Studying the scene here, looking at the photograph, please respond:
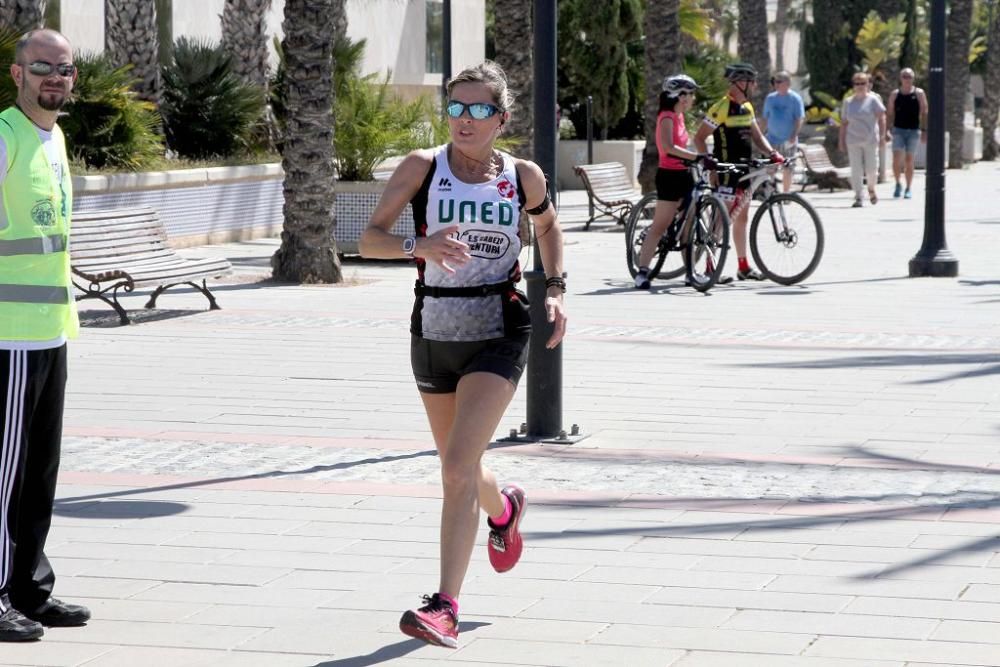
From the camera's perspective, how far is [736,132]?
14.9 metres

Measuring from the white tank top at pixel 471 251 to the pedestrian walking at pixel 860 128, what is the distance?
2007cm

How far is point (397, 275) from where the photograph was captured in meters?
16.1

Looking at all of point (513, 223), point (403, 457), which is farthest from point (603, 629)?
point (403, 457)

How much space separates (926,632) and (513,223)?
1724 millimetres

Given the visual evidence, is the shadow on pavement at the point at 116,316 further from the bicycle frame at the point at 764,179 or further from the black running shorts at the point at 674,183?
the bicycle frame at the point at 764,179

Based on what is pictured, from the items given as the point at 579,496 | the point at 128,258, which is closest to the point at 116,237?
the point at 128,258

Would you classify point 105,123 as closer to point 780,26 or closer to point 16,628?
point 16,628

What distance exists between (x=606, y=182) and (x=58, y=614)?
16.5 metres

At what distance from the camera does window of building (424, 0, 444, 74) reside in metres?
38.3

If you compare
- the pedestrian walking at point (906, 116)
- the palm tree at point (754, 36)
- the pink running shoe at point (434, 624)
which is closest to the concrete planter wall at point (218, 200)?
the pedestrian walking at point (906, 116)

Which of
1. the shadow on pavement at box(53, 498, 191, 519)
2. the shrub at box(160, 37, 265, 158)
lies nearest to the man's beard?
the shadow on pavement at box(53, 498, 191, 519)

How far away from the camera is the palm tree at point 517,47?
63.2ft

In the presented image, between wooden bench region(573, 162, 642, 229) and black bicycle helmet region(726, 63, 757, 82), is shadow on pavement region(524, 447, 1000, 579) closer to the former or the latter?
black bicycle helmet region(726, 63, 757, 82)

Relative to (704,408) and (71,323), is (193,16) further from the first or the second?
(71,323)
